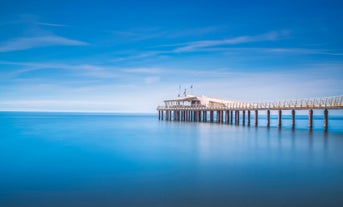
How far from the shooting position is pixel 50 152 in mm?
23172

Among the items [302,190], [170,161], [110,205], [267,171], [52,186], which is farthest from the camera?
[170,161]

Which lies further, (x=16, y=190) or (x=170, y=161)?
(x=170, y=161)

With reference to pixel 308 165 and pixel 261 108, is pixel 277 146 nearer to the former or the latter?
pixel 308 165

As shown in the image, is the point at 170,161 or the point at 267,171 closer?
the point at 267,171

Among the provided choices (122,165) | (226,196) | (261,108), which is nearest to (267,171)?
(226,196)

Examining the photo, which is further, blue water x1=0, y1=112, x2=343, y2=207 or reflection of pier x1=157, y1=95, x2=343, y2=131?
reflection of pier x1=157, y1=95, x2=343, y2=131

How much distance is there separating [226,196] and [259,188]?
1787mm

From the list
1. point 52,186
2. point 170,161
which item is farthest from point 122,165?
point 52,186

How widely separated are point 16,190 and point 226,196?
803cm

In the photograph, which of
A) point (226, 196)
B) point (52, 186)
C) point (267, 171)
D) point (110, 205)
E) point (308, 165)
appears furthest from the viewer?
point (308, 165)

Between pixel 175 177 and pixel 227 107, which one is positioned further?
pixel 227 107

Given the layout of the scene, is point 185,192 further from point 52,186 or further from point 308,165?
point 308,165

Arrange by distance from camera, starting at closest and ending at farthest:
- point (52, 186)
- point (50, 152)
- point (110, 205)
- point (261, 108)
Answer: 1. point (110, 205)
2. point (52, 186)
3. point (50, 152)
4. point (261, 108)

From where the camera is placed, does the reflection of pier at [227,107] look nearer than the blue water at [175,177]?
No
